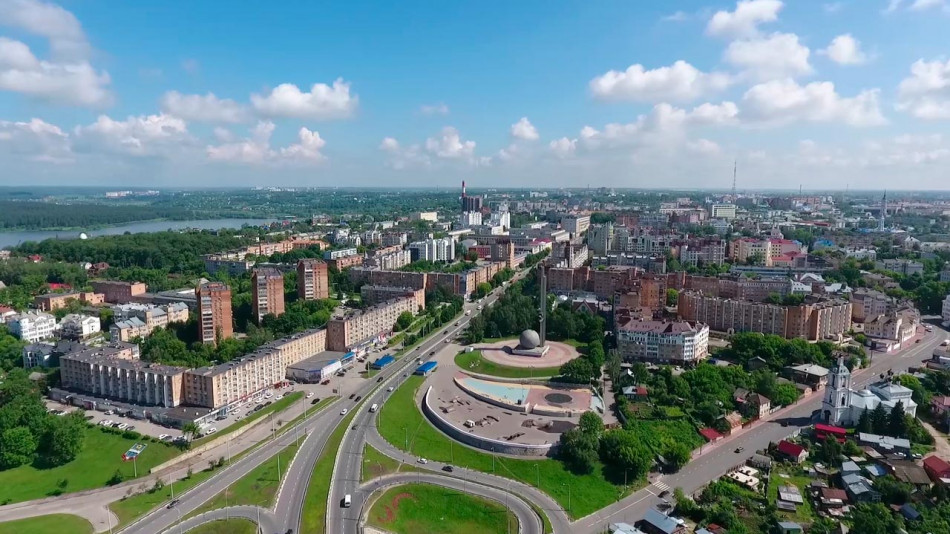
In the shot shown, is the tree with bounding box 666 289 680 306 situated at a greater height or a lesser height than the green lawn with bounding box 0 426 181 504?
greater

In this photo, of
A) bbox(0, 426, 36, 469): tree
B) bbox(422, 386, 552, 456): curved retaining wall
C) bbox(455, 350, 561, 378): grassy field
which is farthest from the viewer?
bbox(455, 350, 561, 378): grassy field

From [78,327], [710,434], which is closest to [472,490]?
[710,434]

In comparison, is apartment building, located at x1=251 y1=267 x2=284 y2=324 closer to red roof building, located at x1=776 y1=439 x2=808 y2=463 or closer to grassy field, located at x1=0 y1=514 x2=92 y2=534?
grassy field, located at x1=0 y1=514 x2=92 y2=534

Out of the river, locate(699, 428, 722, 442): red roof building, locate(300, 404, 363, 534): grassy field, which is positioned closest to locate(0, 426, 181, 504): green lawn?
locate(300, 404, 363, 534): grassy field

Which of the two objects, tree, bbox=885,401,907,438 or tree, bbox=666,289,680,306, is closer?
tree, bbox=885,401,907,438

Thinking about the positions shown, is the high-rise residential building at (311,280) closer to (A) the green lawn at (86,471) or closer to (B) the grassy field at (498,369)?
(B) the grassy field at (498,369)

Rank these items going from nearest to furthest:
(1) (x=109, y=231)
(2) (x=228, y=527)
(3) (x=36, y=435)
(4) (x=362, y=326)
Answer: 1. (2) (x=228, y=527)
2. (3) (x=36, y=435)
3. (4) (x=362, y=326)
4. (1) (x=109, y=231)

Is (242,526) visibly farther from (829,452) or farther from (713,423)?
(829,452)

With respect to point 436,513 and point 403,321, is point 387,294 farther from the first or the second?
point 436,513
